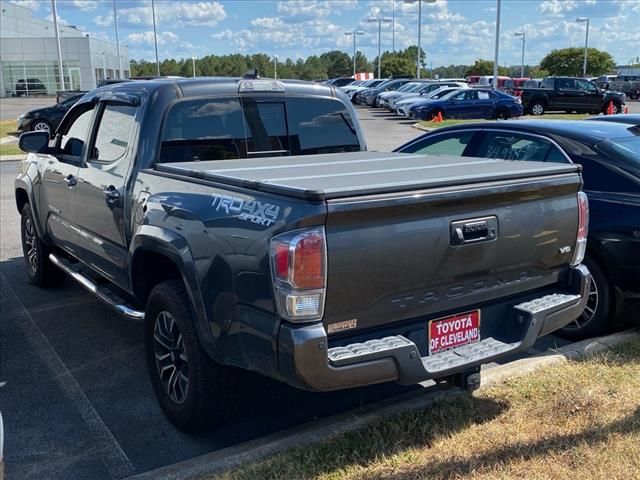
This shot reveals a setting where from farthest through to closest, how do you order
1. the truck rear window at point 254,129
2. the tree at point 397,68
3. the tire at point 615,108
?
1. the tree at point 397,68
2. the tire at point 615,108
3. the truck rear window at point 254,129

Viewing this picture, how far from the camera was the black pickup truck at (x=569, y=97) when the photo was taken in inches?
1283

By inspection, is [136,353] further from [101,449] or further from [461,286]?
[461,286]

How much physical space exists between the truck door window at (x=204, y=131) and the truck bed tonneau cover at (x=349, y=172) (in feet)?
0.61

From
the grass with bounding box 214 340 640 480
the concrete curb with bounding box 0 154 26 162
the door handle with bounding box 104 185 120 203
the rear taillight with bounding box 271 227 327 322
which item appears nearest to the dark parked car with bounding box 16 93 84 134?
the concrete curb with bounding box 0 154 26 162

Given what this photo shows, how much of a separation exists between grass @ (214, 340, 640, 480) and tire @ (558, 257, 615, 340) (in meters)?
0.88

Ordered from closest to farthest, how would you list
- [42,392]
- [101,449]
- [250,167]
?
[101,449] → [250,167] → [42,392]

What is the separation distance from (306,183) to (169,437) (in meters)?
1.80

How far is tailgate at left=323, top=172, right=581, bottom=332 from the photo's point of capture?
9.89 ft

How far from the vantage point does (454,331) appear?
137 inches

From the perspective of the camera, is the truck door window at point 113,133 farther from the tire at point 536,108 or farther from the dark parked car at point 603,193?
the tire at point 536,108

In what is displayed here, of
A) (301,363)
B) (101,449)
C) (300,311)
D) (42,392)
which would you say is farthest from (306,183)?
(42,392)

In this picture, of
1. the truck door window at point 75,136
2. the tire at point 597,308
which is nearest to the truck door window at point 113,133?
the truck door window at point 75,136

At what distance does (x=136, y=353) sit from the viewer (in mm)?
5184

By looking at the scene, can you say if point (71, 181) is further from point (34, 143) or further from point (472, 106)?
point (472, 106)
